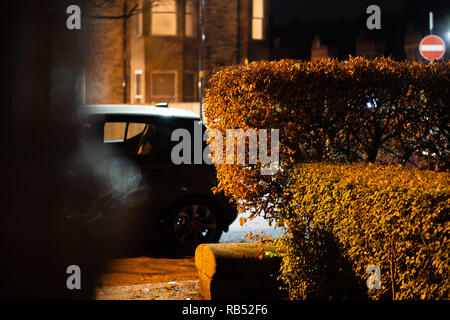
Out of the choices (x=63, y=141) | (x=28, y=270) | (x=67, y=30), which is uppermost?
(x=67, y=30)

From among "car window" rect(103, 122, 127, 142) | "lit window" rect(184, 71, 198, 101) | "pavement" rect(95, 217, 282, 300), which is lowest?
"pavement" rect(95, 217, 282, 300)

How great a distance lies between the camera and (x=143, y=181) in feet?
28.2

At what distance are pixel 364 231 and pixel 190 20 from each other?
3174cm

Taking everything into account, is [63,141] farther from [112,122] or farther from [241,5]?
[241,5]

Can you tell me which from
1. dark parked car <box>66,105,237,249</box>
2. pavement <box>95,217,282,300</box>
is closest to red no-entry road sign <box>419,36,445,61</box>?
pavement <box>95,217,282,300</box>

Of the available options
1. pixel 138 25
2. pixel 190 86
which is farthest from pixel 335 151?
pixel 138 25

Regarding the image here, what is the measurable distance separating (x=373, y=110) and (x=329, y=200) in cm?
193

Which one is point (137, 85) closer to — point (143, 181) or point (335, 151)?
point (143, 181)

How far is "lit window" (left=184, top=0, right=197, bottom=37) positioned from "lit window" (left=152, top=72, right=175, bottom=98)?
94.7 inches

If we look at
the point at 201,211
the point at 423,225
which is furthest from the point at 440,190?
the point at 201,211

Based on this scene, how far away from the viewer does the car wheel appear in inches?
344

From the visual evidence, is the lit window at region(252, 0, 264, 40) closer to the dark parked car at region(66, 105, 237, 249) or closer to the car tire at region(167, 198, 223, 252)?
the dark parked car at region(66, 105, 237, 249)
